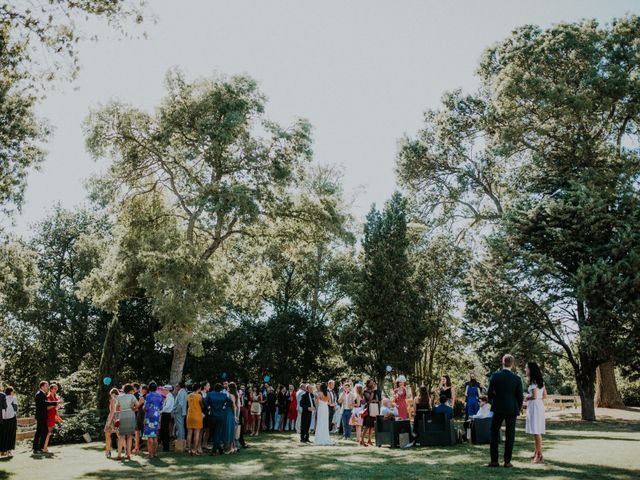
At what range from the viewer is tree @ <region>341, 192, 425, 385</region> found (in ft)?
90.0

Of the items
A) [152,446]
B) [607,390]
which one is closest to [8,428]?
[152,446]

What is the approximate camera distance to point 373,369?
27922mm

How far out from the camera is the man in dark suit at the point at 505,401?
8641 mm

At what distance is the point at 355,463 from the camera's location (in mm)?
10227

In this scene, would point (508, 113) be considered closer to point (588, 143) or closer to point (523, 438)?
point (588, 143)

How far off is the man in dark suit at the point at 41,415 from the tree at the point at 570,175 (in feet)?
53.4

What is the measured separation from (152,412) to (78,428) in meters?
6.40

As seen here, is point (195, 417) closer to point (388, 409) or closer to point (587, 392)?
point (388, 409)

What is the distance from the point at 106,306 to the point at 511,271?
17.1m

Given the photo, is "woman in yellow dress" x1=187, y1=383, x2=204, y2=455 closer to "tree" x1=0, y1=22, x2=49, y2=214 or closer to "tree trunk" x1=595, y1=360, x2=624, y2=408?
"tree" x1=0, y1=22, x2=49, y2=214

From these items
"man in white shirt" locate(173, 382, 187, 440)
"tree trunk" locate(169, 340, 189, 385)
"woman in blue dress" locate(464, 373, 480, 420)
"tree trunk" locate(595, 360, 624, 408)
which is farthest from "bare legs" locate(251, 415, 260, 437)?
"tree trunk" locate(595, 360, 624, 408)

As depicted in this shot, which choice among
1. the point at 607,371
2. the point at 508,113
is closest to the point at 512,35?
the point at 508,113

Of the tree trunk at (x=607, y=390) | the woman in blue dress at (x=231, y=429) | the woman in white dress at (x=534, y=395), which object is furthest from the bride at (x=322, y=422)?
the tree trunk at (x=607, y=390)

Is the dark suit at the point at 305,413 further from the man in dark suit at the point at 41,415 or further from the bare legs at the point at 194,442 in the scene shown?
the man in dark suit at the point at 41,415
